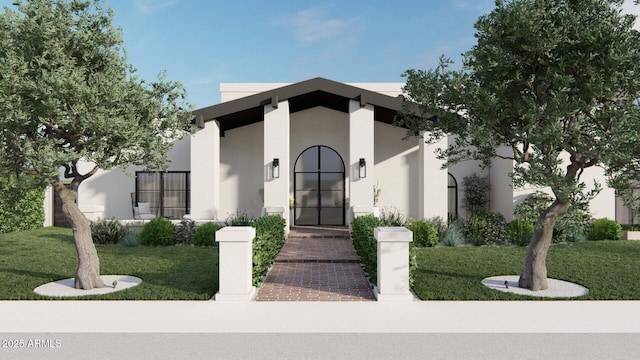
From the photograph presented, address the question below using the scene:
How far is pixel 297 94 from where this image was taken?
49.9 ft

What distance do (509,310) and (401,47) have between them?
33.5 feet

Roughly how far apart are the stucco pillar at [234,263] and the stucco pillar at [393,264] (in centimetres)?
223

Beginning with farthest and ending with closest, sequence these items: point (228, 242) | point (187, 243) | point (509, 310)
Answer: point (187, 243), point (228, 242), point (509, 310)

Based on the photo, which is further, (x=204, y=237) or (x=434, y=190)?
(x=434, y=190)

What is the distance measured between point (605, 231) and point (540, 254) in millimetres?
8161

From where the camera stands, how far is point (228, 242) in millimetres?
7621

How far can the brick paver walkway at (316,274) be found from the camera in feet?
25.8

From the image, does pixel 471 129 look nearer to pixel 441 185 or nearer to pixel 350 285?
pixel 350 285

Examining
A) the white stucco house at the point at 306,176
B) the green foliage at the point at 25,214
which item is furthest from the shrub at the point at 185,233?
the green foliage at the point at 25,214

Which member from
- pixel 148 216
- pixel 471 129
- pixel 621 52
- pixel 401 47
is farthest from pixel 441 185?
pixel 148 216

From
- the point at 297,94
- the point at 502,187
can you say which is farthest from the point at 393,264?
the point at 502,187

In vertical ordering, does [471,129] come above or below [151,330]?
above

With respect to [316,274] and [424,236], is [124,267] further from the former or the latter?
[424,236]

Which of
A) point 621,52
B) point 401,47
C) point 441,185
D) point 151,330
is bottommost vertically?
point 151,330
